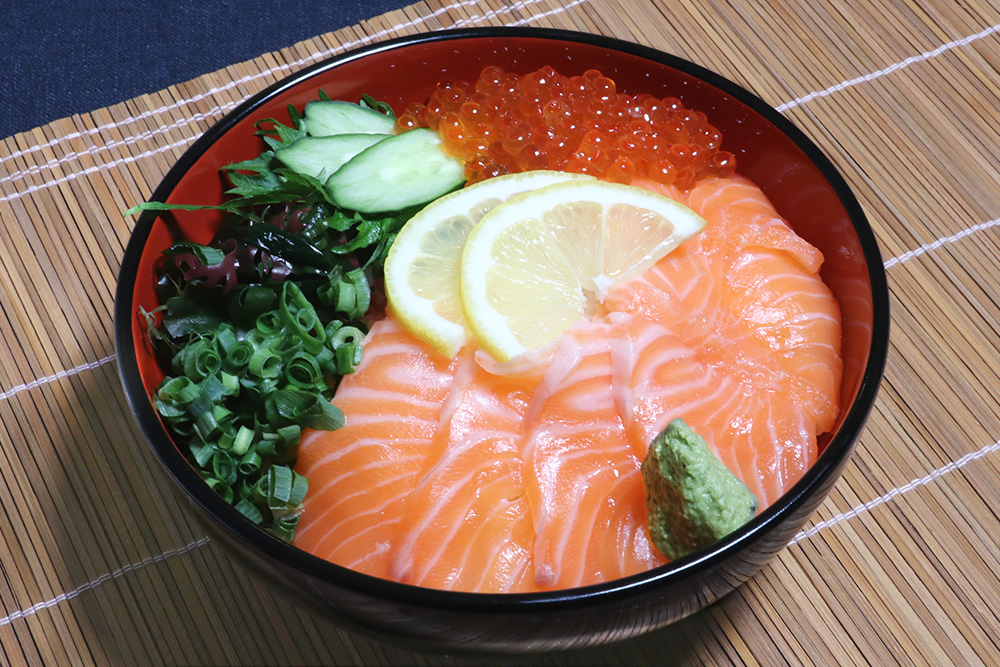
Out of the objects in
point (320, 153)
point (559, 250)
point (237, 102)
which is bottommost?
point (237, 102)

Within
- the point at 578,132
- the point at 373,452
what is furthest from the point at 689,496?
the point at 578,132

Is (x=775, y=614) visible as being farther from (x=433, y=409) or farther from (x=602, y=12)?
(x=602, y=12)

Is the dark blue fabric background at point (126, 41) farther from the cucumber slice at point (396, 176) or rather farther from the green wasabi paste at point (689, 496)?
the green wasabi paste at point (689, 496)

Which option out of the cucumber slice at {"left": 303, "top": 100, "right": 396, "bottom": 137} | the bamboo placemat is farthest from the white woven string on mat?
the cucumber slice at {"left": 303, "top": 100, "right": 396, "bottom": 137}

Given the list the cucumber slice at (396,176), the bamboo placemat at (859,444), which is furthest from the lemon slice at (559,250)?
the bamboo placemat at (859,444)

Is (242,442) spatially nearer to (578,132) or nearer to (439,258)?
(439,258)

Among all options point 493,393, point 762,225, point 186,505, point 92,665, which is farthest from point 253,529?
point 762,225
